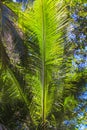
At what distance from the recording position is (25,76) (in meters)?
9.56

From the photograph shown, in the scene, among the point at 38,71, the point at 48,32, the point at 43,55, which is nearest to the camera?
the point at 48,32

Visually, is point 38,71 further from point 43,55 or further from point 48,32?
point 48,32

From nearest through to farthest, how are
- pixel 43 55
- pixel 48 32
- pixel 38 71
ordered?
1. pixel 48 32
2. pixel 43 55
3. pixel 38 71

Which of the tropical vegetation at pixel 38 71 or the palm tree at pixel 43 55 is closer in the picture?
the palm tree at pixel 43 55

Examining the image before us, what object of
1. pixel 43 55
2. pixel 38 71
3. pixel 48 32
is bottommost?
pixel 38 71

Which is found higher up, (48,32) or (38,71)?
(48,32)

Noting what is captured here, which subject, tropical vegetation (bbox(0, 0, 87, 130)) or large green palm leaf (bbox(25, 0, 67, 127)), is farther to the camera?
tropical vegetation (bbox(0, 0, 87, 130))

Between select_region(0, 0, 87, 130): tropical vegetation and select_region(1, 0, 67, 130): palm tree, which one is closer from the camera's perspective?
select_region(1, 0, 67, 130): palm tree

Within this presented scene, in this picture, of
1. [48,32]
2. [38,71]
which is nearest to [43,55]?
[38,71]

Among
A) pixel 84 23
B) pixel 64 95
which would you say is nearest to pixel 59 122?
pixel 64 95

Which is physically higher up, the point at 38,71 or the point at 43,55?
the point at 43,55

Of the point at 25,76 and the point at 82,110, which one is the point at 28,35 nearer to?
the point at 25,76

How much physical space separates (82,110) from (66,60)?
2.54 m

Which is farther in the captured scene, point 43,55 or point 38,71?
point 38,71
